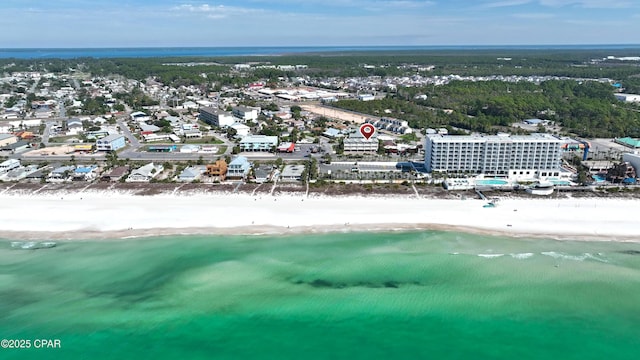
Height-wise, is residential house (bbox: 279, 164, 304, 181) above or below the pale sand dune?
above

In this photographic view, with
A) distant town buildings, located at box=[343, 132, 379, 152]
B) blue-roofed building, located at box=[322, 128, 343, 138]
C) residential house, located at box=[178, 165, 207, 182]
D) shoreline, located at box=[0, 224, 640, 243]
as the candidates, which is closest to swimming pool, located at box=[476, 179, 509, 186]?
shoreline, located at box=[0, 224, 640, 243]

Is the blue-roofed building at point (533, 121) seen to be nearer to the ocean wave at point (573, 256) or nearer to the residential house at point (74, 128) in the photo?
the ocean wave at point (573, 256)

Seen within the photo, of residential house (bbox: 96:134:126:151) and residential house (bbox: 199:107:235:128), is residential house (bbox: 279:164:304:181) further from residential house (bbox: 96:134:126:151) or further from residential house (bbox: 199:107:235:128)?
residential house (bbox: 199:107:235:128)

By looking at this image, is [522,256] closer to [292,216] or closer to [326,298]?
[326,298]

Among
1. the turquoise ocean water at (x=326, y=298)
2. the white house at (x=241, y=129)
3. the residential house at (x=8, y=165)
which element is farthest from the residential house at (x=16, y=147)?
the turquoise ocean water at (x=326, y=298)

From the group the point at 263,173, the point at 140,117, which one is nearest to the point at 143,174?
the point at 263,173

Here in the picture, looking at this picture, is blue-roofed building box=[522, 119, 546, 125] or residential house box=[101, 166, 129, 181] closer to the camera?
residential house box=[101, 166, 129, 181]

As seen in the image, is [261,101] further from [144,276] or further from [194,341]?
[194,341]
